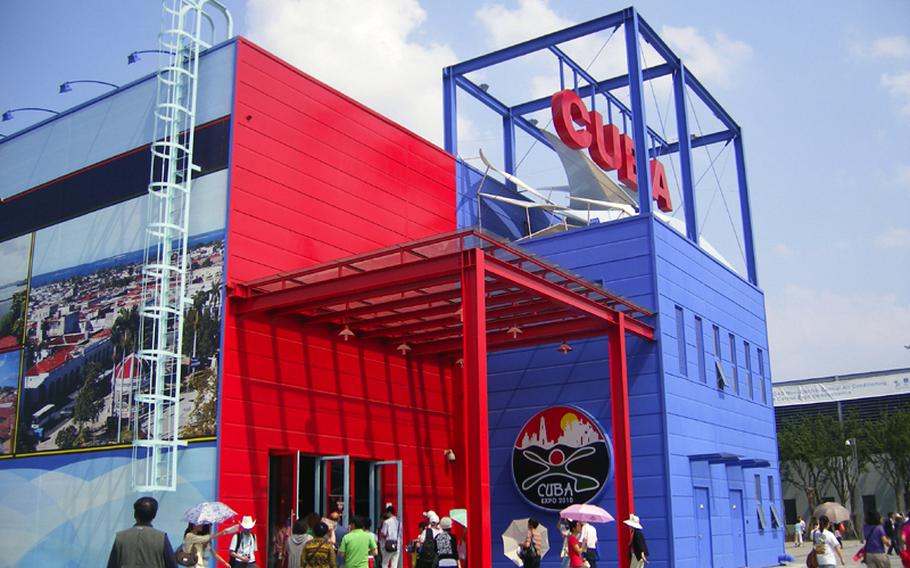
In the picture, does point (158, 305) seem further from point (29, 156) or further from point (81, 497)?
point (29, 156)

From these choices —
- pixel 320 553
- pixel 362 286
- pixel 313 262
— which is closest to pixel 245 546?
pixel 320 553

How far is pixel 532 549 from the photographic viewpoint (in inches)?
621

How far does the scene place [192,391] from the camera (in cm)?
1803

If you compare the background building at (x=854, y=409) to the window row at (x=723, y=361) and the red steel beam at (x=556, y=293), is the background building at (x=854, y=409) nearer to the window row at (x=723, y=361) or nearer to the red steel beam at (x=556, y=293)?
the window row at (x=723, y=361)

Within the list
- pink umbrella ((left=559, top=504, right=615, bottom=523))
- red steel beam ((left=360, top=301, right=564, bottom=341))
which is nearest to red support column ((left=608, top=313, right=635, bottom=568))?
red steel beam ((left=360, top=301, right=564, bottom=341))

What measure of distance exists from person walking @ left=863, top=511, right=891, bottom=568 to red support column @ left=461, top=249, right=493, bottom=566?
599 cm

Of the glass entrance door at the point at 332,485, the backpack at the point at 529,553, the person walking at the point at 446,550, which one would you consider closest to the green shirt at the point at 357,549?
the person walking at the point at 446,550

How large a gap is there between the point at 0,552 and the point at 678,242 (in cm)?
1741

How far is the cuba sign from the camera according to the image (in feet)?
82.8

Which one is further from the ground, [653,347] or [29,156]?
[29,156]

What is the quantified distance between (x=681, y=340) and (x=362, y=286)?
960cm

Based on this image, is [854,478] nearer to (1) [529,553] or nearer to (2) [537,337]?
(2) [537,337]

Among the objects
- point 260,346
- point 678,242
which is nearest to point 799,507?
point 678,242

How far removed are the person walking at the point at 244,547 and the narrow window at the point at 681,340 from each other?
37.7ft
